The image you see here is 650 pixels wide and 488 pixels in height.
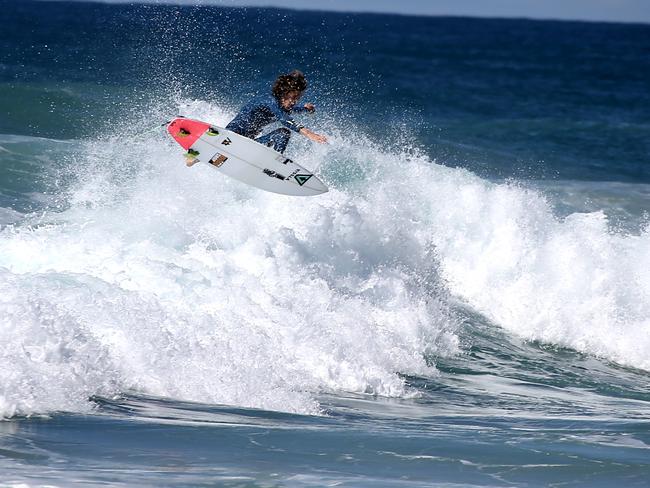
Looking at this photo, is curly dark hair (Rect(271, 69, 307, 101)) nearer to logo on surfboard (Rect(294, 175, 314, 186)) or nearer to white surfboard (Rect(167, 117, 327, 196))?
white surfboard (Rect(167, 117, 327, 196))

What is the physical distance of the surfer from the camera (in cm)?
1095

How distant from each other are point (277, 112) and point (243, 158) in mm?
673

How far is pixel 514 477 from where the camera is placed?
6.66 metres

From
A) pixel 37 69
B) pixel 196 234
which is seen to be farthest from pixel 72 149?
pixel 37 69

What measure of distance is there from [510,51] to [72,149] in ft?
214

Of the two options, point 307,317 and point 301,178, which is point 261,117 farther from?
point 307,317

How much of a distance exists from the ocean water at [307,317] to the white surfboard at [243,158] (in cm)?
51

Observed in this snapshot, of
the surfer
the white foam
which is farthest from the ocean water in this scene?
the surfer

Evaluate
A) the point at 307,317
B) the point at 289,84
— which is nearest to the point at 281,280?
the point at 307,317

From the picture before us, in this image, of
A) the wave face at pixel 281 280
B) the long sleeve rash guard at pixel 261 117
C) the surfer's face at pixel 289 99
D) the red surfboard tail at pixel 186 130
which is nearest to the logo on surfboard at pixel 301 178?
the wave face at pixel 281 280

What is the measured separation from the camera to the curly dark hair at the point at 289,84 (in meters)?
10.9

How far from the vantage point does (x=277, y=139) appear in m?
11.3

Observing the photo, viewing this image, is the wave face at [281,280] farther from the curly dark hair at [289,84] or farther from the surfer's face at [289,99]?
the curly dark hair at [289,84]

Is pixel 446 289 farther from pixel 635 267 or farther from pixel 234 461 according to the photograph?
pixel 234 461
